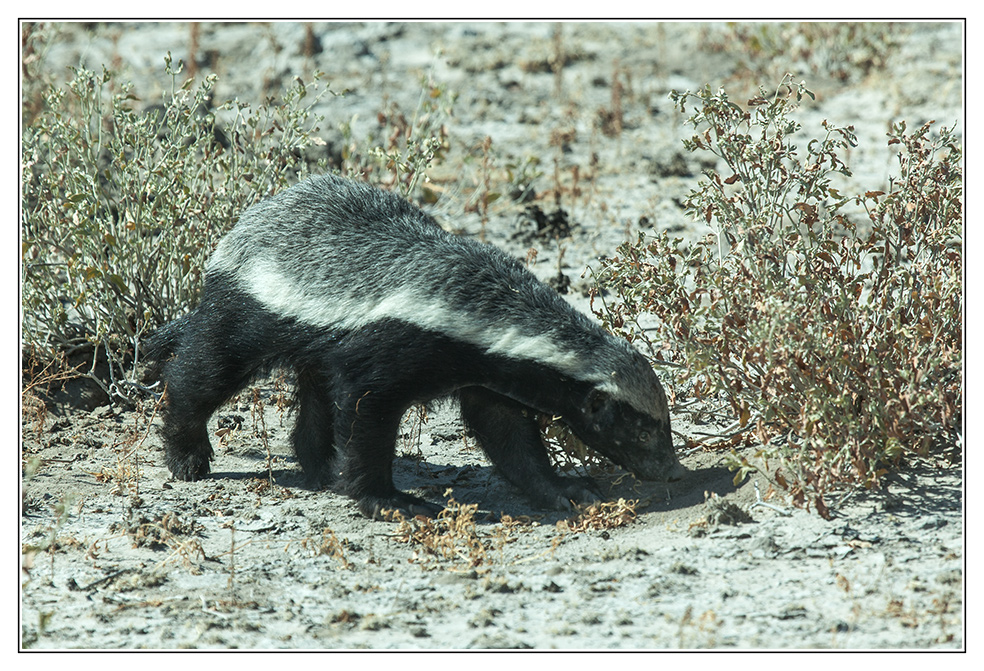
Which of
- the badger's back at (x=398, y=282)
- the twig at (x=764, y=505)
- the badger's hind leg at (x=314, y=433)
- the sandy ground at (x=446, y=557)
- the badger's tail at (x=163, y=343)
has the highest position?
the badger's back at (x=398, y=282)

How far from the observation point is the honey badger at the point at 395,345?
15.8 feet

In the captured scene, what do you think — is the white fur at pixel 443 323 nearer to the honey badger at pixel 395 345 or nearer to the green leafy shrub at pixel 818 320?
the honey badger at pixel 395 345

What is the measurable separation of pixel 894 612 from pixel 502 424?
7.03ft

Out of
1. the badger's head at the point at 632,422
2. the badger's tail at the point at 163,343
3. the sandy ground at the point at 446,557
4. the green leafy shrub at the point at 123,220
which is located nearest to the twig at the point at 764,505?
the sandy ground at the point at 446,557

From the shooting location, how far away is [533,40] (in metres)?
12.4

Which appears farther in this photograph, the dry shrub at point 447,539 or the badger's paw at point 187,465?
the badger's paw at point 187,465

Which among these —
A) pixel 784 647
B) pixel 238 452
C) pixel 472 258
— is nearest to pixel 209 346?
pixel 238 452

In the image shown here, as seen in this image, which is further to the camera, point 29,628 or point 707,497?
point 707,497

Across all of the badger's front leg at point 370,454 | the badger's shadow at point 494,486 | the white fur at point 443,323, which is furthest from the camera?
the badger's shadow at point 494,486

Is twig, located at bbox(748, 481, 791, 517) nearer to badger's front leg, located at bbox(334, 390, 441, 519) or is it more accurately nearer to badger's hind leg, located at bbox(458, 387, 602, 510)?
badger's hind leg, located at bbox(458, 387, 602, 510)

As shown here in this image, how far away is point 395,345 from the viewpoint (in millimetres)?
4793

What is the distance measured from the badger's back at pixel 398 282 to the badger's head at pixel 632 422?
0.06ft

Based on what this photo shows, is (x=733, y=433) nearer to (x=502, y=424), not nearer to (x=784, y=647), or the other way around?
(x=502, y=424)

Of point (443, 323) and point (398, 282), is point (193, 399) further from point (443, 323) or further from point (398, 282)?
point (443, 323)
